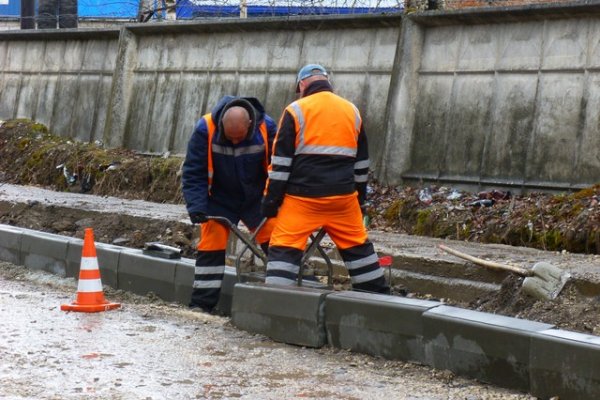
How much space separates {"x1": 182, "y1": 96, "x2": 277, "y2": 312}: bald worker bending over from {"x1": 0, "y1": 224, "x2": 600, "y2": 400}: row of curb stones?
0.32 metres

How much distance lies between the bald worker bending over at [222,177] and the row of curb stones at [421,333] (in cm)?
32

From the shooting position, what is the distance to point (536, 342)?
536cm

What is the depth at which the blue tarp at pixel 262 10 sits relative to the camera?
13367 mm

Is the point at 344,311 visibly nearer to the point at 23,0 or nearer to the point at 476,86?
the point at 476,86

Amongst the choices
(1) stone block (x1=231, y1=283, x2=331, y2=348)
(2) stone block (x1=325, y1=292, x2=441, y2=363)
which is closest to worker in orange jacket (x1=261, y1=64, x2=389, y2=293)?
(1) stone block (x1=231, y1=283, x2=331, y2=348)

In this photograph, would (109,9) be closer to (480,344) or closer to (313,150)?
(313,150)

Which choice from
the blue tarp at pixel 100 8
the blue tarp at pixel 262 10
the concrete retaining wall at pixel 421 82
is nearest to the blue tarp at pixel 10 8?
the blue tarp at pixel 100 8

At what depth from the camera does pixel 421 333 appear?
20.0 ft

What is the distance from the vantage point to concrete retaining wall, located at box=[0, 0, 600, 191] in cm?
1041

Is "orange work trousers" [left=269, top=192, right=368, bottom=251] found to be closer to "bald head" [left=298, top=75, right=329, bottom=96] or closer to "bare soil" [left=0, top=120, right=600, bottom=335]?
"bald head" [left=298, top=75, right=329, bottom=96]

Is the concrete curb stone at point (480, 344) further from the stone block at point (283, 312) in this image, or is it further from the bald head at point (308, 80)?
the bald head at point (308, 80)

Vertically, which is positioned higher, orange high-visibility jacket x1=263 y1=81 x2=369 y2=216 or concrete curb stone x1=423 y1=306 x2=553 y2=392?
orange high-visibility jacket x1=263 y1=81 x2=369 y2=216

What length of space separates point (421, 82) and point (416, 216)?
1.86 m

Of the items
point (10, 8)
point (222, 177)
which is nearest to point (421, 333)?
point (222, 177)
